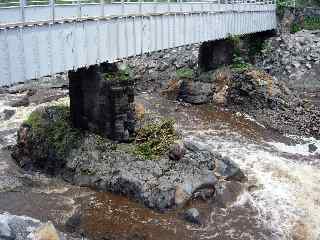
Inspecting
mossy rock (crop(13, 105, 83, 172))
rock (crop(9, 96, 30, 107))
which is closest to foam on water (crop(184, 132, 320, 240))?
mossy rock (crop(13, 105, 83, 172))

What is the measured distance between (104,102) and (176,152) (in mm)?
4122

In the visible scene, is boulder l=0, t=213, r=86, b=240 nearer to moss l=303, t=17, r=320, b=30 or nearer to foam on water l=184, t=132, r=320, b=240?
foam on water l=184, t=132, r=320, b=240

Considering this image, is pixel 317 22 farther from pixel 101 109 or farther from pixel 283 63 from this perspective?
pixel 101 109

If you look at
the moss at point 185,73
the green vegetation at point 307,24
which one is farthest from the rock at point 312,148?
the green vegetation at point 307,24

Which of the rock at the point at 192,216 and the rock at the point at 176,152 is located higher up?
the rock at the point at 176,152

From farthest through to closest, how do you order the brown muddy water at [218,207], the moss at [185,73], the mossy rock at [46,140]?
the moss at [185,73] → the mossy rock at [46,140] → the brown muddy water at [218,207]

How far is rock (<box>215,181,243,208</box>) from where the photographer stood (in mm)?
21141

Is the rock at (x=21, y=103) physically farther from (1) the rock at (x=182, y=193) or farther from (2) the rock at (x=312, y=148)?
(2) the rock at (x=312, y=148)

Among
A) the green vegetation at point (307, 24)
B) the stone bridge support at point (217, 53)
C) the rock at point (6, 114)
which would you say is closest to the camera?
the rock at point (6, 114)

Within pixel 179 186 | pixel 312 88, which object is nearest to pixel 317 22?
pixel 312 88

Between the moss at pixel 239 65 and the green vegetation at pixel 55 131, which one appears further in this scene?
the moss at pixel 239 65

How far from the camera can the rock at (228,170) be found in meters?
23.0

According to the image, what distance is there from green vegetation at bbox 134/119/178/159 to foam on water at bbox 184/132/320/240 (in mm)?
3679

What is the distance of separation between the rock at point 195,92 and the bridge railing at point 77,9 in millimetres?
5593
